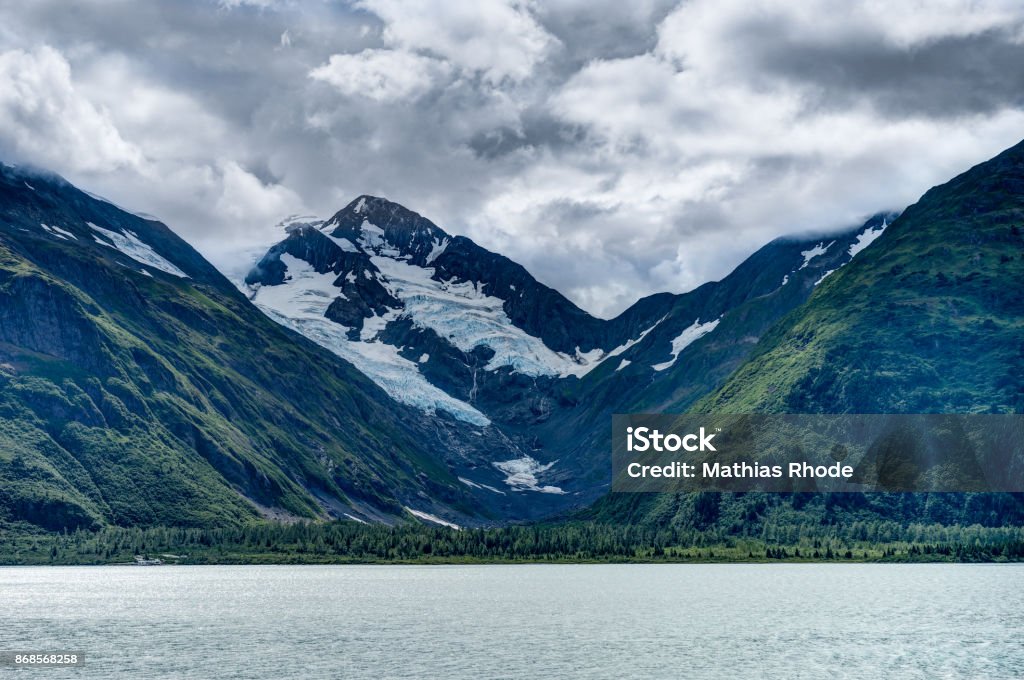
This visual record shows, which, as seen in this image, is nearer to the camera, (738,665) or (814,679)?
(814,679)

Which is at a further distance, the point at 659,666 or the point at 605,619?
the point at 605,619

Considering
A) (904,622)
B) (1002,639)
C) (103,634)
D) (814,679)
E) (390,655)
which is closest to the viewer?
(814,679)

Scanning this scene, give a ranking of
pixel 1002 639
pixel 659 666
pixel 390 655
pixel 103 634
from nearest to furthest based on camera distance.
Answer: pixel 659 666, pixel 390 655, pixel 1002 639, pixel 103 634

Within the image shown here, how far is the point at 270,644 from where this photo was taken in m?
142

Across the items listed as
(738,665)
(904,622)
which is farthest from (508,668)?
(904,622)

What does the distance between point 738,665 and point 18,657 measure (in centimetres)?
7840

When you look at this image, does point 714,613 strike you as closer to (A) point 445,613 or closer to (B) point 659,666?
(A) point 445,613

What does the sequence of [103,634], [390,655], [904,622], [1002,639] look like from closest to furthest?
[390,655] < [1002,639] < [103,634] < [904,622]

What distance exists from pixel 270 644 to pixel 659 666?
51.1 meters

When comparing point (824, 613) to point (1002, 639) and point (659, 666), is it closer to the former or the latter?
point (1002, 639)

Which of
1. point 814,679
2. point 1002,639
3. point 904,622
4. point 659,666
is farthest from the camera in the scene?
point 904,622

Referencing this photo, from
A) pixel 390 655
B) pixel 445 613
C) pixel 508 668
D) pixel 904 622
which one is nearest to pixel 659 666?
pixel 508 668

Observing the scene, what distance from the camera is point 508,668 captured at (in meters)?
118

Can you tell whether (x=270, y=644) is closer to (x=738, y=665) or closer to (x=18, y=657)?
(x=18, y=657)
